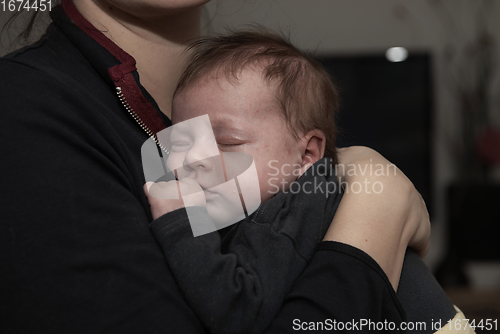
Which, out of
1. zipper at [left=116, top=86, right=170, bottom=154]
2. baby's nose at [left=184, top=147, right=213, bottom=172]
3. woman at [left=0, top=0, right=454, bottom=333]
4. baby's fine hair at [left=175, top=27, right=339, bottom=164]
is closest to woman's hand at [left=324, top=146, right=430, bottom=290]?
woman at [left=0, top=0, right=454, bottom=333]

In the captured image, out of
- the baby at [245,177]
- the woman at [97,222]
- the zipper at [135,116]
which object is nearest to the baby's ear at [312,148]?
the baby at [245,177]

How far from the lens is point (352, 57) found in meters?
2.68

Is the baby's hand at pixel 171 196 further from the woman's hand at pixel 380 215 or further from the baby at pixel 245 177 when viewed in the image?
the woman's hand at pixel 380 215

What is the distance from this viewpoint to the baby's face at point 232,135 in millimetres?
735

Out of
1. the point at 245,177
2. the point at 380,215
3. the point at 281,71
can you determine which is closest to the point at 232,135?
the point at 245,177

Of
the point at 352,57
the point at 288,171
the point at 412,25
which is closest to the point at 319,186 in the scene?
the point at 288,171

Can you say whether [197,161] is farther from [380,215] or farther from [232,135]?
[380,215]

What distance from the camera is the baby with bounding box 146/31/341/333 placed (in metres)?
0.56

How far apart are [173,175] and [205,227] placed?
0.49ft

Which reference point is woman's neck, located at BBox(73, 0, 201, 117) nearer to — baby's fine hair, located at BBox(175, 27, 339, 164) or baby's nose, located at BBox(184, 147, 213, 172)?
baby's fine hair, located at BBox(175, 27, 339, 164)

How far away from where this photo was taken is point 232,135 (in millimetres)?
752

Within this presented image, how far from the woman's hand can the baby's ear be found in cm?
7

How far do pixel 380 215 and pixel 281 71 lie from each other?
36 cm

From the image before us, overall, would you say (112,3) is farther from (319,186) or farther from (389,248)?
(389,248)
